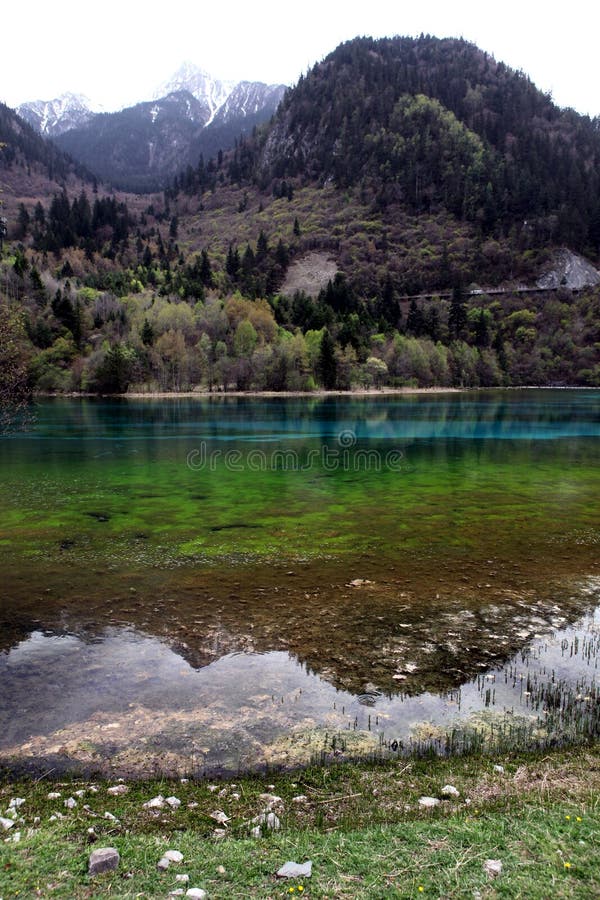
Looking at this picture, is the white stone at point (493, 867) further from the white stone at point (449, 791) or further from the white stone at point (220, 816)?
the white stone at point (220, 816)

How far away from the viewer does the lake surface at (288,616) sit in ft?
31.5

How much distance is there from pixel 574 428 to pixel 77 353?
12785 cm

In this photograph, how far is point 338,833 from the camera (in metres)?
6.64

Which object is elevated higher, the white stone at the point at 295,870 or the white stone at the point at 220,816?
the white stone at the point at 295,870

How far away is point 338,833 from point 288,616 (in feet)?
26.9

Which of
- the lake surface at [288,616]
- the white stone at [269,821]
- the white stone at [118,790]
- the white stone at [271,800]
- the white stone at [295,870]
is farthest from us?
the lake surface at [288,616]

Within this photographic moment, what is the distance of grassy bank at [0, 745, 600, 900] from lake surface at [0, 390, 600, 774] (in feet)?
2.92

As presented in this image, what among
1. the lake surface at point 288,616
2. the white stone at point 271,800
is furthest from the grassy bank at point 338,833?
the lake surface at point 288,616

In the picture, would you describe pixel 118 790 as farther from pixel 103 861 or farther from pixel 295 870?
pixel 295 870

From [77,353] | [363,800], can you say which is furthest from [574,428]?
[77,353]

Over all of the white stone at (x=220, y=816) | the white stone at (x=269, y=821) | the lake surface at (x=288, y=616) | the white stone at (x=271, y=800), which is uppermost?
the white stone at (x=269, y=821)

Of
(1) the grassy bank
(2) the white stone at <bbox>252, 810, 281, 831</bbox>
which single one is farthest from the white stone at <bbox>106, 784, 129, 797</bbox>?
(2) the white stone at <bbox>252, 810, 281, 831</bbox>

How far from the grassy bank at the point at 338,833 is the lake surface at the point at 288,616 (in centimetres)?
89

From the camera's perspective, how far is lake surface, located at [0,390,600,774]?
378 inches
